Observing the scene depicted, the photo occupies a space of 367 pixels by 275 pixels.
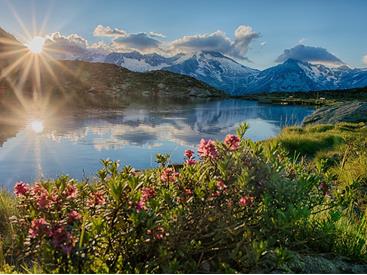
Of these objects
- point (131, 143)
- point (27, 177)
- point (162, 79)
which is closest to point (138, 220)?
point (27, 177)

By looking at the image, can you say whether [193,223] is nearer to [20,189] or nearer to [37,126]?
[20,189]

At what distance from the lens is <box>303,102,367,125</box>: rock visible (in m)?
26.5

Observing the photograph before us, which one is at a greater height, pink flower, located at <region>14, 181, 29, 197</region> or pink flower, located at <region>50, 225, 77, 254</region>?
pink flower, located at <region>14, 181, 29, 197</region>

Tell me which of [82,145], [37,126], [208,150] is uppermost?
[208,150]

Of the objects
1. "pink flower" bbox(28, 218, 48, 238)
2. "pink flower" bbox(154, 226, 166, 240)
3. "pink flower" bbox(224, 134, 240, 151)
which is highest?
"pink flower" bbox(224, 134, 240, 151)

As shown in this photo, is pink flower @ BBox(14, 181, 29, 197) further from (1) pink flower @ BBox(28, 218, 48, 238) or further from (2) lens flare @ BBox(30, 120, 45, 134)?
(2) lens flare @ BBox(30, 120, 45, 134)

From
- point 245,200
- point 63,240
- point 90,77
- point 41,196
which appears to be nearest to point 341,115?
point 245,200

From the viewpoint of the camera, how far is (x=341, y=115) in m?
27.3

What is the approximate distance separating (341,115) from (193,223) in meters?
25.0

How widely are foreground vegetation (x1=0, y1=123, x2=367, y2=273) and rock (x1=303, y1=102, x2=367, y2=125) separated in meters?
22.8

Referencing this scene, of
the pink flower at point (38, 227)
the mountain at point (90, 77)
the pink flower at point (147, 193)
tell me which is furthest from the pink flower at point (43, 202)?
the mountain at point (90, 77)

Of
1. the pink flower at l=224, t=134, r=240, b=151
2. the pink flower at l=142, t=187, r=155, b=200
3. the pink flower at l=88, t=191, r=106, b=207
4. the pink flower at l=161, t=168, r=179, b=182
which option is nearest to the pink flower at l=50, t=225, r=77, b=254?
the pink flower at l=88, t=191, r=106, b=207

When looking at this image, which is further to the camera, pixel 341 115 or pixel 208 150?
pixel 341 115

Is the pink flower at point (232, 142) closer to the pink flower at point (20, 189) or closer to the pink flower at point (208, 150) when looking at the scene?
the pink flower at point (208, 150)
